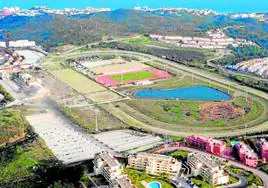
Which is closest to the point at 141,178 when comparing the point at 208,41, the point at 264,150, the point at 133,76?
the point at 264,150

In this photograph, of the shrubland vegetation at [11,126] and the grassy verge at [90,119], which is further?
the grassy verge at [90,119]

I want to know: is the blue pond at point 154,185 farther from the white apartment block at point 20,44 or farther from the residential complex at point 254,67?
the white apartment block at point 20,44

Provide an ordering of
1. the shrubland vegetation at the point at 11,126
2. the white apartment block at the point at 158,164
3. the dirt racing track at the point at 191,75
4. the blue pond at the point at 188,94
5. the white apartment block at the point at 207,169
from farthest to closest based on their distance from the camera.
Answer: the blue pond at the point at 188,94
the dirt racing track at the point at 191,75
the shrubland vegetation at the point at 11,126
the white apartment block at the point at 158,164
the white apartment block at the point at 207,169

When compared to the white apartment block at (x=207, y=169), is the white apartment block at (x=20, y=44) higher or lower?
higher

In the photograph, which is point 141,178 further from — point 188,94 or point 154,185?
point 188,94

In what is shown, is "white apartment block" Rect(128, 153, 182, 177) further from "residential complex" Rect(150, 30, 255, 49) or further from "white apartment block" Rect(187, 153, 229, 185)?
"residential complex" Rect(150, 30, 255, 49)

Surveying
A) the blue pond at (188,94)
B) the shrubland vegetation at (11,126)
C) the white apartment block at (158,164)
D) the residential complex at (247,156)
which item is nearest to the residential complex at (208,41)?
the blue pond at (188,94)

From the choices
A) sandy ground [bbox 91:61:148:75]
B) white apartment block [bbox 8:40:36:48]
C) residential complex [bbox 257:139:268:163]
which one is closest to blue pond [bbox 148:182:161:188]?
residential complex [bbox 257:139:268:163]
